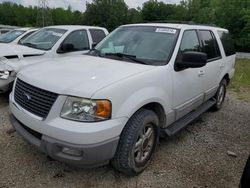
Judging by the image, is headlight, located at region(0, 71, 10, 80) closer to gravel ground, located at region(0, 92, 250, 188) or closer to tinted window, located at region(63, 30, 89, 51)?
gravel ground, located at region(0, 92, 250, 188)

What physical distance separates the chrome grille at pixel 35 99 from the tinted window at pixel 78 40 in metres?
3.58

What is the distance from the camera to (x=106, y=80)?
109 inches

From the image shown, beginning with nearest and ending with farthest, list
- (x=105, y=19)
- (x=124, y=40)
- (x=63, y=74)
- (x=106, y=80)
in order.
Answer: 1. (x=106, y=80)
2. (x=63, y=74)
3. (x=124, y=40)
4. (x=105, y=19)

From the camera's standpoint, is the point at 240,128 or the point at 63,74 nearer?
the point at 63,74

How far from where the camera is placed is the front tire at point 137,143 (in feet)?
9.39

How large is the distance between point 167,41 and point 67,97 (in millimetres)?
1787

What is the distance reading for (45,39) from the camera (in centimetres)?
661

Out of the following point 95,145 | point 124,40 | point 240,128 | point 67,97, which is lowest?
point 240,128

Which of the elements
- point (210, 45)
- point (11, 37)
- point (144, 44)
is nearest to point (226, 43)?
point (210, 45)

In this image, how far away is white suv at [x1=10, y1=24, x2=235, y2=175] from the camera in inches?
101

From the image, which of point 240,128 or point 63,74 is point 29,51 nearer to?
point 63,74

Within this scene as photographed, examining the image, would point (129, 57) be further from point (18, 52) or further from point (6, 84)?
point (18, 52)

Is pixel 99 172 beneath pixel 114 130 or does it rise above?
beneath

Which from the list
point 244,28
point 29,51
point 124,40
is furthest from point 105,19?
point 124,40
